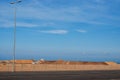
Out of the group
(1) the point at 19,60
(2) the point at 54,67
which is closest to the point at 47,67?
(2) the point at 54,67

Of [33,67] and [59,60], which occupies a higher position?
[33,67]

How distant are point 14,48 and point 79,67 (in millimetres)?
27575

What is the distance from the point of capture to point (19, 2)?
175 feet

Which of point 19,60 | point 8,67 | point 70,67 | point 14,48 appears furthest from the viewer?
point 19,60

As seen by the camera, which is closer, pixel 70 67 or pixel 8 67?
pixel 8 67

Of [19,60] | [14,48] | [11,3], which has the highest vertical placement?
[11,3]

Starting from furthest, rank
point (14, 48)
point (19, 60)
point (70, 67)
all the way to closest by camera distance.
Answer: point (19, 60), point (70, 67), point (14, 48)

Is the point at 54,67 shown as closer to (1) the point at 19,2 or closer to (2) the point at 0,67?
(2) the point at 0,67

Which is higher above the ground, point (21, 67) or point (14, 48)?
point (14, 48)

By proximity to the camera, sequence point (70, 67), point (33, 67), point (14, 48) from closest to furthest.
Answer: point (14, 48) → point (33, 67) → point (70, 67)

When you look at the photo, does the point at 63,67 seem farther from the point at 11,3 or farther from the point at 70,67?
the point at 11,3

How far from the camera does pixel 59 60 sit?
112 m

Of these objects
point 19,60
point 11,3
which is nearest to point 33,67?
point 11,3

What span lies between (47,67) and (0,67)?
1146cm
